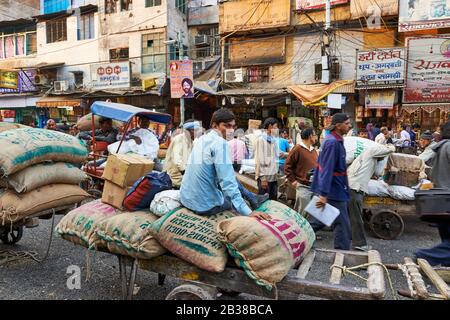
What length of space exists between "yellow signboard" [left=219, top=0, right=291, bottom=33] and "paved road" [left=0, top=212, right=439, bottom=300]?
14403 mm

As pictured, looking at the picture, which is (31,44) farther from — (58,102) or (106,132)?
(106,132)

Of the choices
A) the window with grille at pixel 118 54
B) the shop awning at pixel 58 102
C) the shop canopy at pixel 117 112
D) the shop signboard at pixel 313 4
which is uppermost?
the shop signboard at pixel 313 4

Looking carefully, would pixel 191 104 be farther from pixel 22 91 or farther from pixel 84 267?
pixel 84 267

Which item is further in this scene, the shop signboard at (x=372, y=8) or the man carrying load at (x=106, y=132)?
the shop signboard at (x=372, y=8)

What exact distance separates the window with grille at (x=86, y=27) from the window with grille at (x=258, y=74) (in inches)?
436

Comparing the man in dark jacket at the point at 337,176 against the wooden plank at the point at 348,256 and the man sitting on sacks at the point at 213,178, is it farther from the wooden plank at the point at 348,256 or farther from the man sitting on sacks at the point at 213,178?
the man sitting on sacks at the point at 213,178

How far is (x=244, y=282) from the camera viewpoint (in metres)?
2.80

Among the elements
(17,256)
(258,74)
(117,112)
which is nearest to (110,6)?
(258,74)

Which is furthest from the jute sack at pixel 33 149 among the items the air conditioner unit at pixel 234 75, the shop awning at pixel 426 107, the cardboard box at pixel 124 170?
the air conditioner unit at pixel 234 75

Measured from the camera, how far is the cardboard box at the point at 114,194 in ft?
11.9

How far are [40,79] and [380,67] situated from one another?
20.2 metres

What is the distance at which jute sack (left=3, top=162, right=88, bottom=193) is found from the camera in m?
4.30

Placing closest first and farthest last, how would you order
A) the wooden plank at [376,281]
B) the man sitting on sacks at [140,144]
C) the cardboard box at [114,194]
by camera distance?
1. the wooden plank at [376,281]
2. the cardboard box at [114,194]
3. the man sitting on sacks at [140,144]
